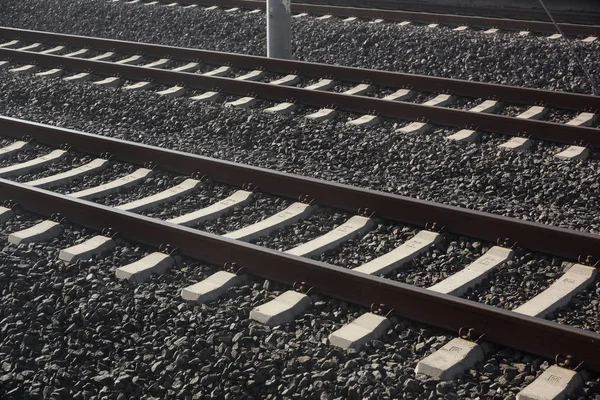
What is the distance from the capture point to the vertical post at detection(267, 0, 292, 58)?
1148 cm

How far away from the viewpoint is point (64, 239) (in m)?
6.40

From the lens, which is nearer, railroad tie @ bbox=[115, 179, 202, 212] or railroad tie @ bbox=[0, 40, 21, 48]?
railroad tie @ bbox=[115, 179, 202, 212]

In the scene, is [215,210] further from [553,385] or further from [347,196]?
[553,385]

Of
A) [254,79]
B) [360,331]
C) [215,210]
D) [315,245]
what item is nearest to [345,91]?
[254,79]

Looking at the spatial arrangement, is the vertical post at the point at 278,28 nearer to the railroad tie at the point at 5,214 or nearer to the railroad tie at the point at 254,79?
the railroad tie at the point at 254,79

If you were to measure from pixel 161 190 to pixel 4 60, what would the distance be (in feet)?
19.4

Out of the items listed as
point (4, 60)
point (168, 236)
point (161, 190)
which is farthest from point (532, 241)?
point (4, 60)

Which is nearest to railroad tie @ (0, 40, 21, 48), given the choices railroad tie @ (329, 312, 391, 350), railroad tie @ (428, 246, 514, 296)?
railroad tie @ (428, 246, 514, 296)

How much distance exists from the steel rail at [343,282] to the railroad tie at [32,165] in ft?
3.15

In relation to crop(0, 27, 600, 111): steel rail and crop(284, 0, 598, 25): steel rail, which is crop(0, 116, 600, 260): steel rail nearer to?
crop(0, 27, 600, 111): steel rail

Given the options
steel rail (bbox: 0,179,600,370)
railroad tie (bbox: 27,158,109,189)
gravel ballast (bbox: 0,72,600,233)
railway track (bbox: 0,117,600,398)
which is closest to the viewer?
steel rail (bbox: 0,179,600,370)

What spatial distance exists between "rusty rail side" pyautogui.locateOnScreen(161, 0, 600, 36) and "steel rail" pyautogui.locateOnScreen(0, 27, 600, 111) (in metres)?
2.80

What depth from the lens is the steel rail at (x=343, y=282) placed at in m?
4.71

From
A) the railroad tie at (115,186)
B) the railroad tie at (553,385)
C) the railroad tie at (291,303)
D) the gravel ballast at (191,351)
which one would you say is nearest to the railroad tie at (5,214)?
the railroad tie at (115,186)
